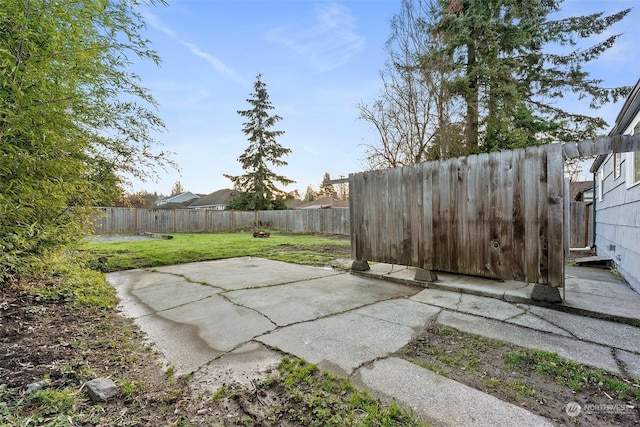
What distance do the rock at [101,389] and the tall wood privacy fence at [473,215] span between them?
3.72m

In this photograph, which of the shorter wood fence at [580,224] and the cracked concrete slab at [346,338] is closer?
the cracked concrete slab at [346,338]

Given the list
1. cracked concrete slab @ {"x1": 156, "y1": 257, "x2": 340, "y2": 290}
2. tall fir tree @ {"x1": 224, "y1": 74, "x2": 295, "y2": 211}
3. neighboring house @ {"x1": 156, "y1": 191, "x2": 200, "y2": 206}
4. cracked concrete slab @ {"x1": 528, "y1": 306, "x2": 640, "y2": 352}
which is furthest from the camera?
neighboring house @ {"x1": 156, "y1": 191, "x2": 200, "y2": 206}

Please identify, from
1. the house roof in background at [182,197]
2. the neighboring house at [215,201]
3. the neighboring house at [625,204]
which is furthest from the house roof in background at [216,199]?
the neighboring house at [625,204]

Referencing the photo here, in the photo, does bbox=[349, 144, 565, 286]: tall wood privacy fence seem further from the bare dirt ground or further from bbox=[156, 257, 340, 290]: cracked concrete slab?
the bare dirt ground

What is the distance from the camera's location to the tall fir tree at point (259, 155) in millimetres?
22953

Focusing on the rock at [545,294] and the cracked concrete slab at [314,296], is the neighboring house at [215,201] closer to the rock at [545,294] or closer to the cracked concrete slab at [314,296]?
the cracked concrete slab at [314,296]

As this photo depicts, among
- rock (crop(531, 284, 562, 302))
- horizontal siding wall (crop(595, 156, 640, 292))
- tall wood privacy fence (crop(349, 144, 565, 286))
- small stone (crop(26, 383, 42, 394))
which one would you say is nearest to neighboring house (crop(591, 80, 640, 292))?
horizontal siding wall (crop(595, 156, 640, 292))

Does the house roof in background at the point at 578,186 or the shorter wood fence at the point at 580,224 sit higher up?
the house roof in background at the point at 578,186

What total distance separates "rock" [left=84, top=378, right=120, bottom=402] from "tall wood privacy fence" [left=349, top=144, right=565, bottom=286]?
12.2ft

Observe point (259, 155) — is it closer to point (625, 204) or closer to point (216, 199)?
point (216, 199)

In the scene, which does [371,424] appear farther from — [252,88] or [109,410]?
[252,88]

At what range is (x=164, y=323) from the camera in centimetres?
286

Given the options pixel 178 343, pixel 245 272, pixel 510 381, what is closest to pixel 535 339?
pixel 510 381

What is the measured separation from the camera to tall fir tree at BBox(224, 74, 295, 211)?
2295 centimetres
